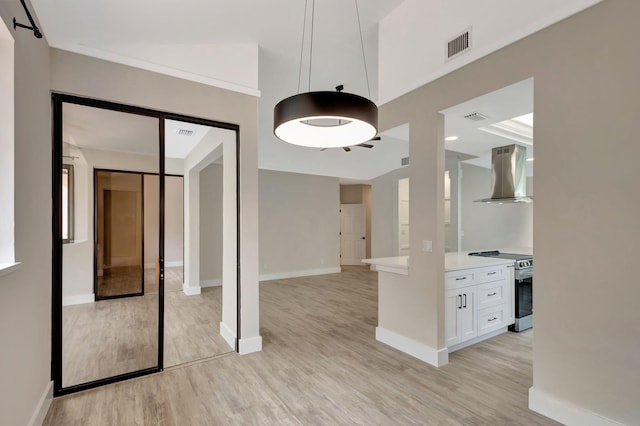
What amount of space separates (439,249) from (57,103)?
3.66 m

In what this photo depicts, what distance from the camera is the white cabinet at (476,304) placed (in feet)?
11.0

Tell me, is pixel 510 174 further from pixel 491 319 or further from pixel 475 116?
pixel 491 319

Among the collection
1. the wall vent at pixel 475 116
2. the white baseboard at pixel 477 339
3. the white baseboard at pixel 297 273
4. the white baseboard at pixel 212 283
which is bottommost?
the white baseboard at pixel 297 273

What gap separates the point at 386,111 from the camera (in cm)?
370

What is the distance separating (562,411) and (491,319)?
1.67 m

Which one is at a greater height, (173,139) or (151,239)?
(173,139)

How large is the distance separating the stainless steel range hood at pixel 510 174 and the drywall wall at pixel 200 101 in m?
3.57

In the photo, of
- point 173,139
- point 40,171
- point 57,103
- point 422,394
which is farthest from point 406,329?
point 57,103

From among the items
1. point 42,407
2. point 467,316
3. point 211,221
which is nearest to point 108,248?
point 211,221

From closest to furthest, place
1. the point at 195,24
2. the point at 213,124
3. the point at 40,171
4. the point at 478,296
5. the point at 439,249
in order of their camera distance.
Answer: the point at 40,171
the point at 195,24
the point at 439,249
the point at 213,124
the point at 478,296

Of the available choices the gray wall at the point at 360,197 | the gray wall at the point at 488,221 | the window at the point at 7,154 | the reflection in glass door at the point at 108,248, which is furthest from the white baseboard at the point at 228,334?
the gray wall at the point at 360,197

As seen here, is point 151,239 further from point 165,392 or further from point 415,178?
point 415,178

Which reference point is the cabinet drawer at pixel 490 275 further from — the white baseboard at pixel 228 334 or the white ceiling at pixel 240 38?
the white baseboard at pixel 228 334

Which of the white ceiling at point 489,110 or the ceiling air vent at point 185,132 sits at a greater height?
the white ceiling at point 489,110
